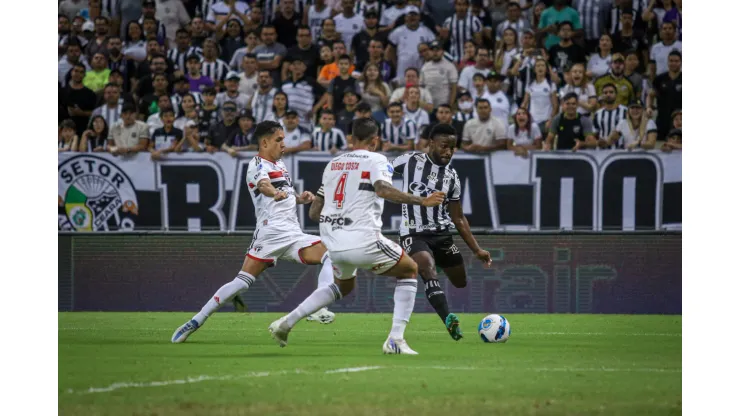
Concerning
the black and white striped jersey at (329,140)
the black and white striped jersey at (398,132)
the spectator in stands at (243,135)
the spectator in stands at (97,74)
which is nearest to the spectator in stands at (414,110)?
the black and white striped jersey at (398,132)

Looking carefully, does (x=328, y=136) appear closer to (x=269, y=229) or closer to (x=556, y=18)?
(x=556, y=18)

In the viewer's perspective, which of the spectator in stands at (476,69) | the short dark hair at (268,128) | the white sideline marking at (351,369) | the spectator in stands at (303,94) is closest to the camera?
the white sideline marking at (351,369)

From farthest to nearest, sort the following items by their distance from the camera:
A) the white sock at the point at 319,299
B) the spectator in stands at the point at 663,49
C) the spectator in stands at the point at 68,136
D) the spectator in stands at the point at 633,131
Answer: the spectator in stands at the point at 663,49
the spectator in stands at the point at 68,136
the spectator in stands at the point at 633,131
the white sock at the point at 319,299

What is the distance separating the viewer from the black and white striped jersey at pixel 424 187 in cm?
962

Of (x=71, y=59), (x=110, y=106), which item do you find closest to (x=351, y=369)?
(x=110, y=106)

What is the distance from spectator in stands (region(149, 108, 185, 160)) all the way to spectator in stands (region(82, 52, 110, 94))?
1712mm

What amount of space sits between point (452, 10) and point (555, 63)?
1.99 m

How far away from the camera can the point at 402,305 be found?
26.3 feet

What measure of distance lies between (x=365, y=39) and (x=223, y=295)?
26.8 ft

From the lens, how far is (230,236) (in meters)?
14.8

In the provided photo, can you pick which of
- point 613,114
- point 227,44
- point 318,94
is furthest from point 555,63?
point 227,44

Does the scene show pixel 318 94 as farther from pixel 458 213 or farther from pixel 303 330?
pixel 458 213

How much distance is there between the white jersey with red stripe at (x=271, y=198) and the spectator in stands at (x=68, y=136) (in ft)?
19.6

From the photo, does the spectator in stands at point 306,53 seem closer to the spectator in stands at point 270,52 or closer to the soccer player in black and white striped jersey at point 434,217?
the spectator in stands at point 270,52
